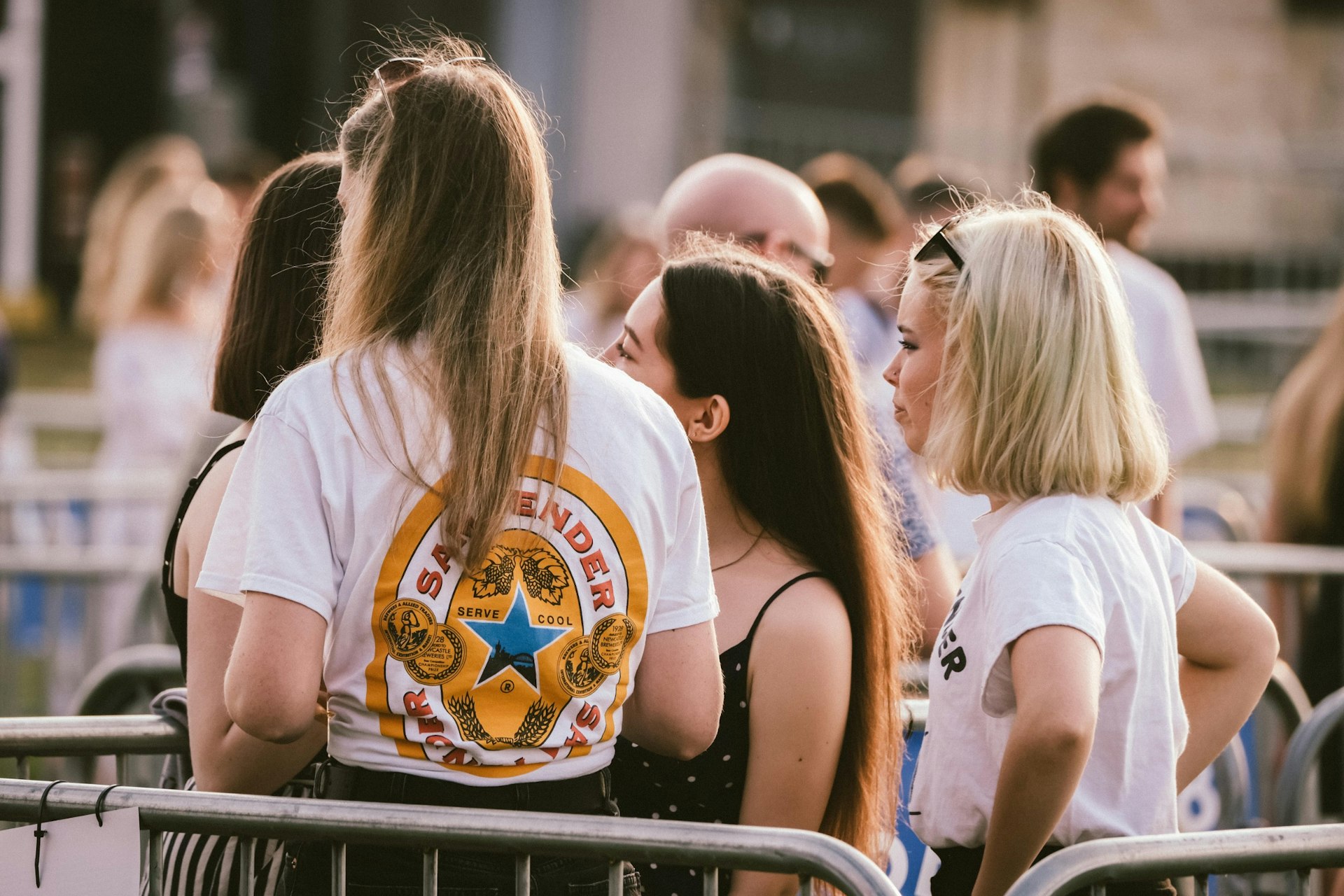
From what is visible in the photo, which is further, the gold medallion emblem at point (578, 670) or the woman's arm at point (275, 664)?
the gold medallion emblem at point (578, 670)

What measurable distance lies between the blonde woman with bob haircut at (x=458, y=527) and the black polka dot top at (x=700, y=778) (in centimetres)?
27

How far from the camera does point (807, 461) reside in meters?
2.52

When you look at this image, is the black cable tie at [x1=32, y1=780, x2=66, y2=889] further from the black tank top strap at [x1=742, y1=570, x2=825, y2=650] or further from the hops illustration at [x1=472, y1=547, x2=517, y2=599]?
the black tank top strap at [x1=742, y1=570, x2=825, y2=650]

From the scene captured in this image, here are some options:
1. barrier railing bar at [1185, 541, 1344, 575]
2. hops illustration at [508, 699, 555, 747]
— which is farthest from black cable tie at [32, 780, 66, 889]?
barrier railing bar at [1185, 541, 1344, 575]

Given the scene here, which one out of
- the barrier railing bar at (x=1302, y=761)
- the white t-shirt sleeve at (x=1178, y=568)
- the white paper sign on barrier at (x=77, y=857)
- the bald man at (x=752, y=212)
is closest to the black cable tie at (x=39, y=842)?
the white paper sign on barrier at (x=77, y=857)

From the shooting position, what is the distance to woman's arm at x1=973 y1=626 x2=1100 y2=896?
194cm

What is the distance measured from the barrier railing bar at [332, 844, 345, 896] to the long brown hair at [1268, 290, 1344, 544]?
3.75 metres

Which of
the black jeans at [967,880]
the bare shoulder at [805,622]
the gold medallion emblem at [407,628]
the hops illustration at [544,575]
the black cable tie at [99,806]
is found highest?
the hops illustration at [544,575]

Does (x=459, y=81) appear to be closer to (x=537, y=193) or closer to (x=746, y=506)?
(x=537, y=193)

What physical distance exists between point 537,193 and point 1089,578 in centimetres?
90

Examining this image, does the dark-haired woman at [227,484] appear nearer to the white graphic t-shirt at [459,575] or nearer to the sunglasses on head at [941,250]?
the white graphic t-shirt at [459,575]

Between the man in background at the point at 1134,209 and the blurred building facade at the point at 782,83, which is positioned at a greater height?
the blurred building facade at the point at 782,83

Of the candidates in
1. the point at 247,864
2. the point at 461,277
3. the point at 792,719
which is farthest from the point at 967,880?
the point at 461,277

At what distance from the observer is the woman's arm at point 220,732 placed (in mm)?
2121
